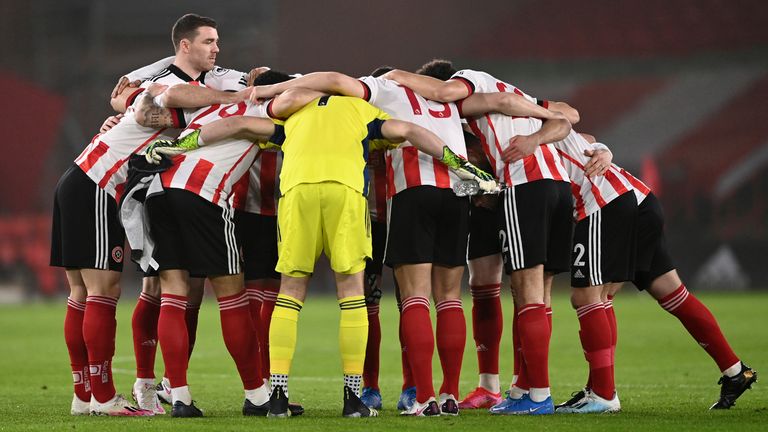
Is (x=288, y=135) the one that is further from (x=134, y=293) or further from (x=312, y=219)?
(x=134, y=293)

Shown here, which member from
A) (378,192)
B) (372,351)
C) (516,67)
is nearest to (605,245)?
(378,192)

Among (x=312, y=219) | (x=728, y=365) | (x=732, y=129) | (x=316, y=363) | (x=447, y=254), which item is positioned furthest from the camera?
(x=732, y=129)

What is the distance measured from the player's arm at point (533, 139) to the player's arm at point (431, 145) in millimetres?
291

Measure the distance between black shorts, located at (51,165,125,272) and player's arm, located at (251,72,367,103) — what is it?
1055 millimetres

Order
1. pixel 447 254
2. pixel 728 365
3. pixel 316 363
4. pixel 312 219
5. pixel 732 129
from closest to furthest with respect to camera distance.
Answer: pixel 312 219 < pixel 447 254 < pixel 728 365 < pixel 316 363 < pixel 732 129

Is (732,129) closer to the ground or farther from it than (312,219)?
farther from it

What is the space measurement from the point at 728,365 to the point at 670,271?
0.64 m

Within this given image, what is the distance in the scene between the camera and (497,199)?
6.39 metres

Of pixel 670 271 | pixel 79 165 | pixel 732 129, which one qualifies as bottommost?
pixel 670 271

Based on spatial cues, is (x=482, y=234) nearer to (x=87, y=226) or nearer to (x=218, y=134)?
(x=218, y=134)

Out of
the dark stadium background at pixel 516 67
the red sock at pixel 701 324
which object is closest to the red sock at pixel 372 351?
the red sock at pixel 701 324

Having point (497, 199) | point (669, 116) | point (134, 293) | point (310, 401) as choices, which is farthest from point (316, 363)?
point (669, 116)

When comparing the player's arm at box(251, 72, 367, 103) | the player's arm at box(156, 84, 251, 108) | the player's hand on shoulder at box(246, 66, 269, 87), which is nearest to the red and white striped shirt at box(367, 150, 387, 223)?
the player's arm at box(251, 72, 367, 103)

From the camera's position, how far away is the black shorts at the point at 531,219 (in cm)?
605
